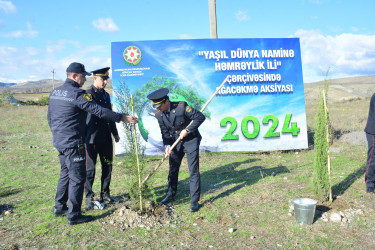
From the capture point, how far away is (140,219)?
454 cm

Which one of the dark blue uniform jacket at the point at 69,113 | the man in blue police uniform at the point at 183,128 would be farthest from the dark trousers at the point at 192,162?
the dark blue uniform jacket at the point at 69,113

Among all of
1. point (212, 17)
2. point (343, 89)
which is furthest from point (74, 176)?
point (343, 89)

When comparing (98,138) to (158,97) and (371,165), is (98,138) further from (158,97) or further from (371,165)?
(371,165)

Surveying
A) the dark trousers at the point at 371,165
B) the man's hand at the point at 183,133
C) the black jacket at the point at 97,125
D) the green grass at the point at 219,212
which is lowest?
the green grass at the point at 219,212

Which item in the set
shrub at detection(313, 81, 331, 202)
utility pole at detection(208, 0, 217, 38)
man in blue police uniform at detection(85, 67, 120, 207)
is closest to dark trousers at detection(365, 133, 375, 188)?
shrub at detection(313, 81, 331, 202)

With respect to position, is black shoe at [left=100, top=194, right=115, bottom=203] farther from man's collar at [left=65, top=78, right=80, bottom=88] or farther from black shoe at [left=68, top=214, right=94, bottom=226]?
man's collar at [left=65, top=78, right=80, bottom=88]

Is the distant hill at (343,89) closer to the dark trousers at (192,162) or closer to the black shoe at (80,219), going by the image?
the dark trousers at (192,162)

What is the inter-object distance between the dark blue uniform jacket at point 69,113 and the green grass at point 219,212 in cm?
117

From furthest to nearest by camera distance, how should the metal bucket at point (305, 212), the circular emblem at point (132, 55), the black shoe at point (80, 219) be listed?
the circular emblem at point (132, 55)
the black shoe at point (80, 219)
the metal bucket at point (305, 212)

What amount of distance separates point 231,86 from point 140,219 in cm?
641

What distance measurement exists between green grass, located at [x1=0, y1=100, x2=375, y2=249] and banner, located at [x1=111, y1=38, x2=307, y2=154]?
1180 mm

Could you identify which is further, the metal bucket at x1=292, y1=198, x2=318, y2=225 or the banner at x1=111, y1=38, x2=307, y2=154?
the banner at x1=111, y1=38, x2=307, y2=154

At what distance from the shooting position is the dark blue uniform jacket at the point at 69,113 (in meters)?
4.38

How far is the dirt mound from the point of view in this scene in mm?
4480
